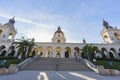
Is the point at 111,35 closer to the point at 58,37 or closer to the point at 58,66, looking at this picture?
the point at 58,37

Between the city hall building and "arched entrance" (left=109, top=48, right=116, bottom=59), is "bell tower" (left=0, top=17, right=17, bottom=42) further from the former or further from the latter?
"arched entrance" (left=109, top=48, right=116, bottom=59)

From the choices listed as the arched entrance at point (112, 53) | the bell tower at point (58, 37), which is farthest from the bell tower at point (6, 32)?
the arched entrance at point (112, 53)

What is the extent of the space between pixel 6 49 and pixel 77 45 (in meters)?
24.8

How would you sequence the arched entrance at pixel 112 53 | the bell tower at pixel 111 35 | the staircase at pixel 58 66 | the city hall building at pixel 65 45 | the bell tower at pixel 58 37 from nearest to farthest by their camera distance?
the staircase at pixel 58 66, the city hall building at pixel 65 45, the arched entrance at pixel 112 53, the bell tower at pixel 111 35, the bell tower at pixel 58 37

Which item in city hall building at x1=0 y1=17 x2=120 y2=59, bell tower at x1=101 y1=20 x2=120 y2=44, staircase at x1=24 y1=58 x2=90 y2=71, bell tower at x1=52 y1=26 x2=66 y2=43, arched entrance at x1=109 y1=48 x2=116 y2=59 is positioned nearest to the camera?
staircase at x1=24 y1=58 x2=90 y2=71

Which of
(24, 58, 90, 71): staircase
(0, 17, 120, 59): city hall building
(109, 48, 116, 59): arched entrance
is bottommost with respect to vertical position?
(24, 58, 90, 71): staircase

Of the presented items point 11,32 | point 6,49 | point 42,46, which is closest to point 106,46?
point 42,46

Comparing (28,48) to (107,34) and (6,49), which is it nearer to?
(6,49)

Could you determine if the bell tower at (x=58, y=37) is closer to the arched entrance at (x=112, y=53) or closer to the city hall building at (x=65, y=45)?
the city hall building at (x=65, y=45)

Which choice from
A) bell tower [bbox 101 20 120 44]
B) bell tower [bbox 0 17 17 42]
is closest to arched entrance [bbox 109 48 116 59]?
bell tower [bbox 101 20 120 44]

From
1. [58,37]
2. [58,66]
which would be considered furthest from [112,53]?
[58,66]

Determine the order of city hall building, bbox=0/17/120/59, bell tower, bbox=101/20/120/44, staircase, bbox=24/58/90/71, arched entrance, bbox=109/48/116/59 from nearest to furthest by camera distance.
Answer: staircase, bbox=24/58/90/71
city hall building, bbox=0/17/120/59
arched entrance, bbox=109/48/116/59
bell tower, bbox=101/20/120/44

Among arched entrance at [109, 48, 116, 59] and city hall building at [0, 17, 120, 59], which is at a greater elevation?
city hall building at [0, 17, 120, 59]

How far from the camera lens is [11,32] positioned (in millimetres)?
45875
